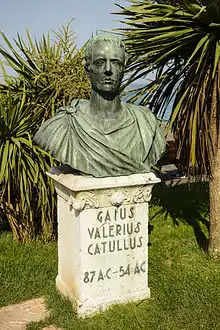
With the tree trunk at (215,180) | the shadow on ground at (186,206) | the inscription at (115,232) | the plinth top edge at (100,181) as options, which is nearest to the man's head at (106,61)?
the plinth top edge at (100,181)

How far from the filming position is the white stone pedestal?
126 inches

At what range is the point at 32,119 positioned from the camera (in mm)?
4566

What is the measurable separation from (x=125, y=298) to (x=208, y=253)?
1.39m

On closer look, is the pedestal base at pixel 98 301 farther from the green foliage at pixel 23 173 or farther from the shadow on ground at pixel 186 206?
the shadow on ground at pixel 186 206

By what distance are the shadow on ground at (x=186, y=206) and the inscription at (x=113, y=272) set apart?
4.86ft

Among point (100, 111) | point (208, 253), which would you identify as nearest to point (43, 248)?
point (208, 253)

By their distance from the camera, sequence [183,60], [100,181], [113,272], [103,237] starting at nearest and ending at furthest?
[100,181] < [103,237] < [113,272] < [183,60]

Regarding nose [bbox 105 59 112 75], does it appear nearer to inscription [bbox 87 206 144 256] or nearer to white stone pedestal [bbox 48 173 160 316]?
white stone pedestal [bbox 48 173 160 316]

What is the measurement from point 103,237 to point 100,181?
45cm

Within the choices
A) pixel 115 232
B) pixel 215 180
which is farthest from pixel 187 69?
pixel 115 232

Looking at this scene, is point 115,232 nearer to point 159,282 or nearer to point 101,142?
point 101,142

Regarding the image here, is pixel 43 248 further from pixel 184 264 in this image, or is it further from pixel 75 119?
pixel 75 119

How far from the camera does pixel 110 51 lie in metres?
3.00

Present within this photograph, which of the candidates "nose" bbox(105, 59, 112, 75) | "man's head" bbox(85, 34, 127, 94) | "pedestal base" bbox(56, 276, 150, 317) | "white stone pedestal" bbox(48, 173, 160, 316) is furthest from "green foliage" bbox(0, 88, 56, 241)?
"nose" bbox(105, 59, 112, 75)
